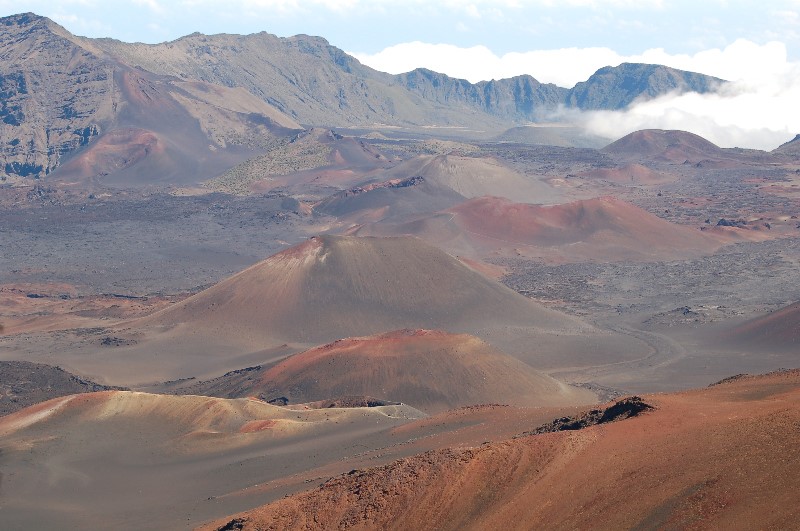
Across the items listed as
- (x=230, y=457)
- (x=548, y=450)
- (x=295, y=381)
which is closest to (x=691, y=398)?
(x=548, y=450)

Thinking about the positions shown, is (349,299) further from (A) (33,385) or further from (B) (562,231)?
(B) (562,231)

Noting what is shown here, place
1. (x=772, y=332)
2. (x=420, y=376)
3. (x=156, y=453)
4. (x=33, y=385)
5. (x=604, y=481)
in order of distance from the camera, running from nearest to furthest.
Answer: (x=604, y=481) → (x=156, y=453) → (x=420, y=376) → (x=33, y=385) → (x=772, y=332)

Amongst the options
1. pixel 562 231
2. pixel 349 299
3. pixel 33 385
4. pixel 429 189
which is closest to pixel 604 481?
pixel 33 385

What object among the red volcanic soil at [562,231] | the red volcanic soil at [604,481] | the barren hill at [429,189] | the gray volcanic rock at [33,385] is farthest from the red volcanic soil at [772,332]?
the barren hill at [429,189]

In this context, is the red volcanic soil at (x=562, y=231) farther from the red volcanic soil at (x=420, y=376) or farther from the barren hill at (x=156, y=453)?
the barren hill at (x=156, y=453)

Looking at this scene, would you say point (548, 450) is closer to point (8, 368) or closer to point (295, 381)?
point (295, 381)

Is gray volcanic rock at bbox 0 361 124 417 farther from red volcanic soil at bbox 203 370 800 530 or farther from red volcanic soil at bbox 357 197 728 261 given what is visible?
red volcanic soil at bbox 357 197 728 261
